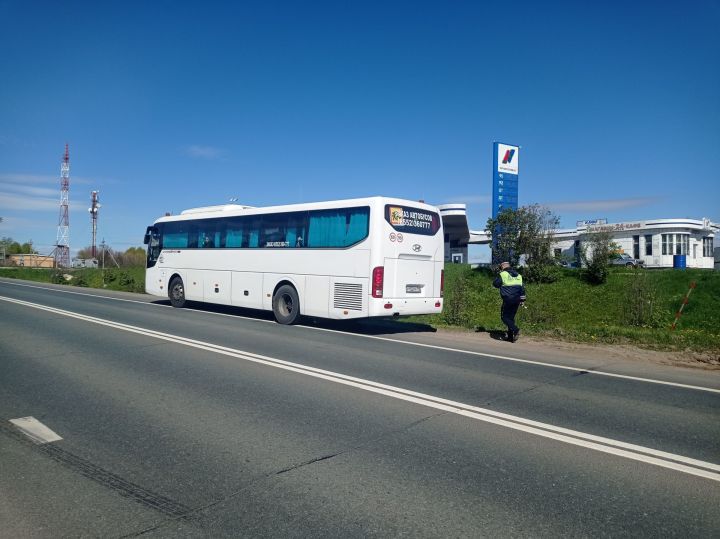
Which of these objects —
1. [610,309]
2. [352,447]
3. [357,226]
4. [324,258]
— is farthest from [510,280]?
[610,309]

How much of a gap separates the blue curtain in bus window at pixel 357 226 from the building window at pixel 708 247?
4684 centimetres

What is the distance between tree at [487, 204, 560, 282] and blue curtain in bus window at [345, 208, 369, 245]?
13249 mm

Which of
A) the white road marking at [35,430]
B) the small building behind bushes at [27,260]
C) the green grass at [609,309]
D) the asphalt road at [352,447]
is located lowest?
the white road marking at [35,430]

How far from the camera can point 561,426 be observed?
5.52 m

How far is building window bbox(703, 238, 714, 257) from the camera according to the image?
159 ft

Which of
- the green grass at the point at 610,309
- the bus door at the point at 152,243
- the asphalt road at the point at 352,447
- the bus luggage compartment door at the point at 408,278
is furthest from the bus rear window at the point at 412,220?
the bus door at the point at 152,243

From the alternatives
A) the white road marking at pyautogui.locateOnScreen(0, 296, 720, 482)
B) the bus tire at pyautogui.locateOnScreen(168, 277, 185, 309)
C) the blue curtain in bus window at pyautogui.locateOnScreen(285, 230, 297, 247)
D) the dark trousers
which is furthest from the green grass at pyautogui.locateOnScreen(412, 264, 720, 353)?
the bus tire at pyautogui.locateOnScreen(168, 277, 185, 309)

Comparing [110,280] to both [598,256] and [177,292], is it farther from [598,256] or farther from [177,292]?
[598,256]

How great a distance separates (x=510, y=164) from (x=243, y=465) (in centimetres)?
2548

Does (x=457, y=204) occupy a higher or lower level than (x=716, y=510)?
higher

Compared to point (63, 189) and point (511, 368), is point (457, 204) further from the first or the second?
point (63, 189)

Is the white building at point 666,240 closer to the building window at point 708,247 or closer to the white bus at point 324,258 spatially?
the building window at point 708,247

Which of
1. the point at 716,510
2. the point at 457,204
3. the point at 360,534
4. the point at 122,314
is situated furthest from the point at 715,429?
the point at 457,204

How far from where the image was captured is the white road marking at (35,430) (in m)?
5.02
